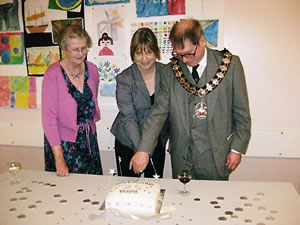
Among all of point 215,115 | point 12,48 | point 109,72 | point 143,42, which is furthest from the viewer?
point 12,48

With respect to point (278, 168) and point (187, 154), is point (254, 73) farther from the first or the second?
point (187, 154)

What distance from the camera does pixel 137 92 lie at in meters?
2.00

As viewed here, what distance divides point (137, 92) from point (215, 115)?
526 mm

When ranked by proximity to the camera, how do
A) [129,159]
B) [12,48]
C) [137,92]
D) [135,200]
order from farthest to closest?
[12,48] < [129,159] < [137,92] < [135,200]

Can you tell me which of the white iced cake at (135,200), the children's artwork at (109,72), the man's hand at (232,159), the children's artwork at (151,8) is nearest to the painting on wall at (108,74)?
the children's artwork at (109,72)

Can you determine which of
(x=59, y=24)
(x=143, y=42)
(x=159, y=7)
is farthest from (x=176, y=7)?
(x=59, y=24)

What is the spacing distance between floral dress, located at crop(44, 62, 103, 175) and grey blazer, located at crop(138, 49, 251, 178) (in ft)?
1.35

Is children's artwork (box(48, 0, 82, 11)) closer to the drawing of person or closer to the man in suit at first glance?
the drawing of person

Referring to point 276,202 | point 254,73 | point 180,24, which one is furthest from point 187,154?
point 254,73

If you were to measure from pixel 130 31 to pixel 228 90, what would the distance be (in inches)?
44.4

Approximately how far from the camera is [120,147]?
2131mm

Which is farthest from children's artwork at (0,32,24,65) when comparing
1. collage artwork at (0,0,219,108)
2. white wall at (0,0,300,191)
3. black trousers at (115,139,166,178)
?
white wall at (0,0,300,191)

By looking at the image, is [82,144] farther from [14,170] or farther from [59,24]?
[59,24]

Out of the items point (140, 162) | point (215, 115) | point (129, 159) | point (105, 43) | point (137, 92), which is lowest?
point (129, 159)
